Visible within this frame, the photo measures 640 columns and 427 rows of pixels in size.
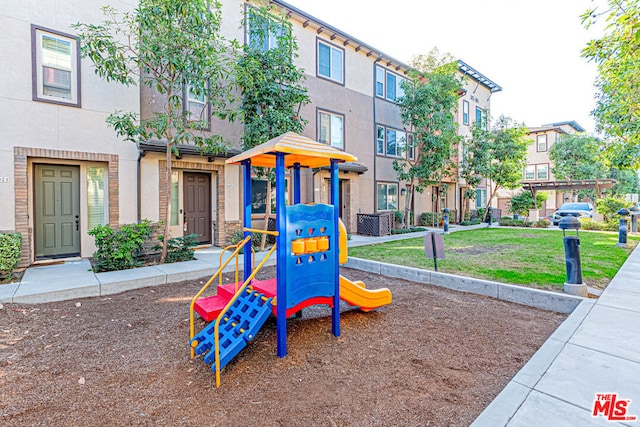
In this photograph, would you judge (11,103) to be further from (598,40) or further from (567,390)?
(598,40)

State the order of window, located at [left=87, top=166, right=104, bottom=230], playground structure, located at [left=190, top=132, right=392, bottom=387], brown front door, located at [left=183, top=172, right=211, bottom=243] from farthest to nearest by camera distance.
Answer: brown front door, located at [left=183, top=172, right=211, bottom=243], window, located at [left=87, top=166, right=104, bottom=230], playground structure, located at [left=190, top=132, right=392, bottom=387]

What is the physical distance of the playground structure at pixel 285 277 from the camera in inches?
127

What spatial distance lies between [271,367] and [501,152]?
19088mm

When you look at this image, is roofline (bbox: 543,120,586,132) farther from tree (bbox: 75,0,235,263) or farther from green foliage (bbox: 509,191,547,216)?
tree (bbox: 75,0,235,263)

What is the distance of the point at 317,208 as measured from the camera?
3762mm

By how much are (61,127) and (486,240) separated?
44.3 ft

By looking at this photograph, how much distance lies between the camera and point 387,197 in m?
16.0

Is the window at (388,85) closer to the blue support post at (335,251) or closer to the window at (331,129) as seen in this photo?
the window at (331,129)

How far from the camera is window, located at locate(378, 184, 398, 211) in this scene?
51.3 feet

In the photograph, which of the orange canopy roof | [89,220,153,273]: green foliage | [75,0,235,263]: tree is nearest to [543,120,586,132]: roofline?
[75,0,235,263]: tree

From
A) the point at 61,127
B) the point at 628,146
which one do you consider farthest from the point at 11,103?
the point at 628,146

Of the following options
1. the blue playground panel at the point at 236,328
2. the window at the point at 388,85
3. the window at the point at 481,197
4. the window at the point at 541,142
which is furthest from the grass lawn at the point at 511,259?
the window at the point at 541,142

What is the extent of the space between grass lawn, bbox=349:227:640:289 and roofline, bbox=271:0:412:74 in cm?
873

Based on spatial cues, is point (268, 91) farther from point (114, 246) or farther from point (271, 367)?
point (271, 367)
